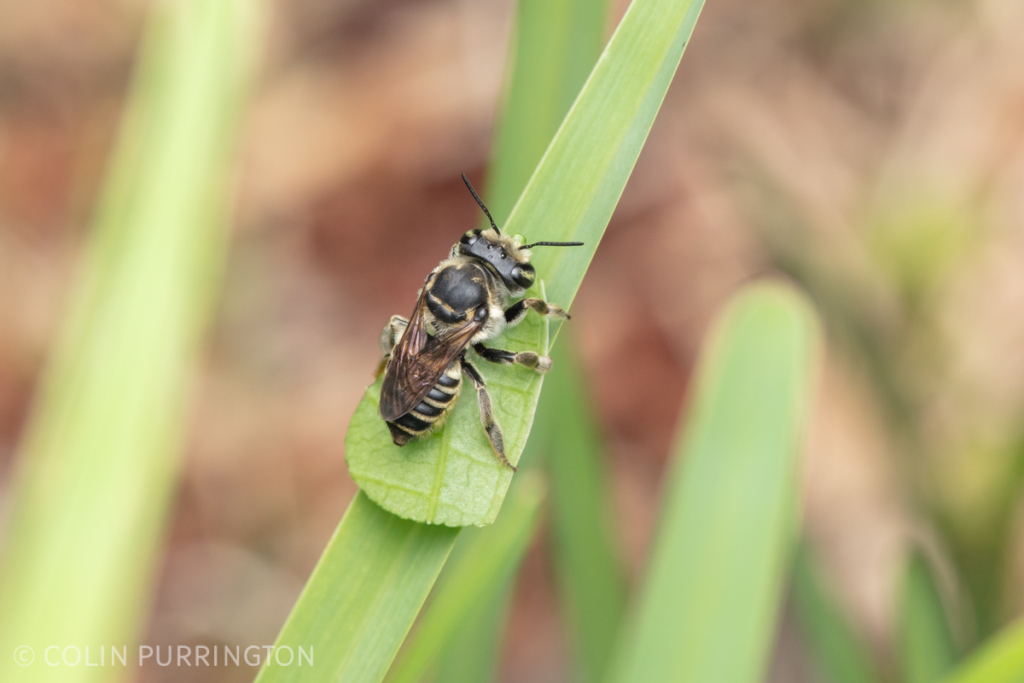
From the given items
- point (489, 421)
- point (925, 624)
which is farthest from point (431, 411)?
point (925, 624)

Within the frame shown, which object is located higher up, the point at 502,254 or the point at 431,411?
the point at 502,254

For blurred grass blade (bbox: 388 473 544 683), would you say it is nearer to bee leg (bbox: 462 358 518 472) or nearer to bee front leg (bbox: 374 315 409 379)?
bee leg (bbox: 462 358 518 472)

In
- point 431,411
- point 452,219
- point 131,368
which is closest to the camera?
point 131,368

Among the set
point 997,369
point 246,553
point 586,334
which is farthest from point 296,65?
point 997,369

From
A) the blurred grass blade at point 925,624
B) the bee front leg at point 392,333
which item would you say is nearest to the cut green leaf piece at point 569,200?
the bee front leg at point 392,333

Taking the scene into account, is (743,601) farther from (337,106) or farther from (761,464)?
(337,106)

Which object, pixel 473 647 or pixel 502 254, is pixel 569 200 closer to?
pixel 502 254

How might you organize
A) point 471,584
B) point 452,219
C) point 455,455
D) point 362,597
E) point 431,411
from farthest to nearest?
point 452,219
point 431,411
point 455,455
point 471,584
point 362,597
